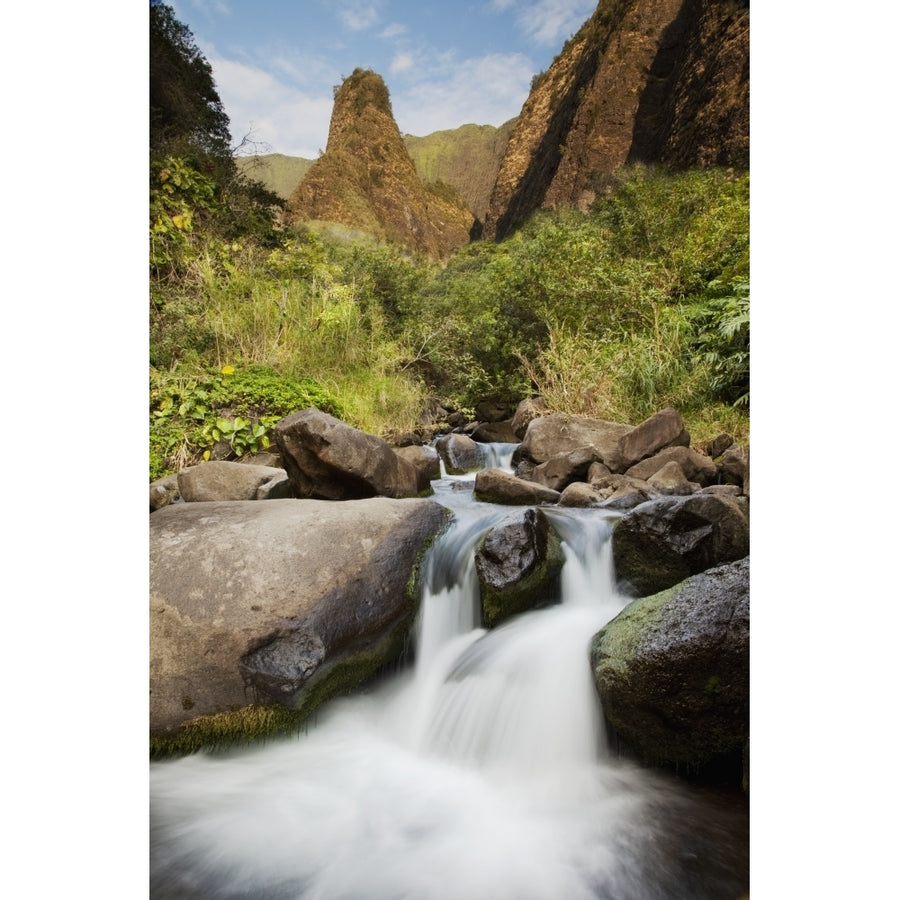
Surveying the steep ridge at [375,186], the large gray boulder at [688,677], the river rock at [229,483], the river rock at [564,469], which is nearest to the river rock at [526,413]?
the river rock at [564,469]

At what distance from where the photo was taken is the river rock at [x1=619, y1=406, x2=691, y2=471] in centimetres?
272

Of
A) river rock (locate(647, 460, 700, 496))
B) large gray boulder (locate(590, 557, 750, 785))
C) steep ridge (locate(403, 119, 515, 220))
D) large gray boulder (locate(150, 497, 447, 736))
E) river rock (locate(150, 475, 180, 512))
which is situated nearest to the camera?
large gray boulder (locate(590, 557, 750, 785))

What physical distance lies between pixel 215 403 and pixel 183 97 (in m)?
2.09

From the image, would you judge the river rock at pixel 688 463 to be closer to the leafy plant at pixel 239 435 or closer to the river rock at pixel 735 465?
the river rock at pixel 735 465

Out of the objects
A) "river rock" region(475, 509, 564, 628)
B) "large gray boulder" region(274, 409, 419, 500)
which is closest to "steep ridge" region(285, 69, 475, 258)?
"large gray boulder" region(274, 409, 419, 500)

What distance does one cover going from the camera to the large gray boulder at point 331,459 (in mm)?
3352

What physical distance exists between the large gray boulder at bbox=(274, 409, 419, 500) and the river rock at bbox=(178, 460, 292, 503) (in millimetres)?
155

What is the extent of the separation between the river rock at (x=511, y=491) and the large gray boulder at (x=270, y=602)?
1035 millimetres

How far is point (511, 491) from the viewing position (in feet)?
11.4

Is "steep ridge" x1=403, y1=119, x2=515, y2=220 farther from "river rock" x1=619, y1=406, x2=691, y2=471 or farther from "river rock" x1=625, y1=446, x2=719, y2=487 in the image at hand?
"river rock" x1=625, y1=446, x2=719, y2=487

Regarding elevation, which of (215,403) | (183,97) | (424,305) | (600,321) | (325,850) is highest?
(183,97)
